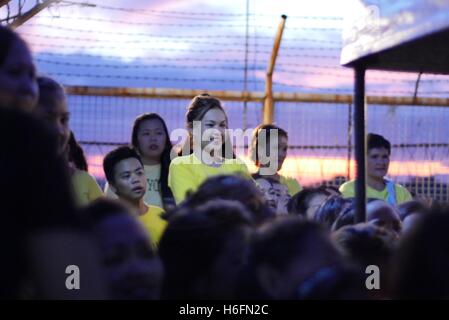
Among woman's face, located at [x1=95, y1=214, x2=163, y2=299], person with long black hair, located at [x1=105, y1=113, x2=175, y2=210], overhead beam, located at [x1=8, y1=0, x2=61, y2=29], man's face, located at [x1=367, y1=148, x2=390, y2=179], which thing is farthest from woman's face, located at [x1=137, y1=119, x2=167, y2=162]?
woman's face, located at [x1=95, y1=214, x2=163, y2=299]

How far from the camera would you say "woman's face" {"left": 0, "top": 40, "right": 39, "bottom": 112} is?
154 centimetres

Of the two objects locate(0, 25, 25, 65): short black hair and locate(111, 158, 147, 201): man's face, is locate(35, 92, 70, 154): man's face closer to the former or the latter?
locate(0, 25, 25, 65): short black hair

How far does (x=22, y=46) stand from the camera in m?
1.56

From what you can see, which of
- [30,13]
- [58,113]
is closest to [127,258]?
[58,113]

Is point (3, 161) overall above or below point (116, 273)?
above

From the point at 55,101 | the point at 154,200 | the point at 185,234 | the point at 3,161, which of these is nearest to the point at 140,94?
the point at 154,200

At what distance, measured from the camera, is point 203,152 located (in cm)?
362

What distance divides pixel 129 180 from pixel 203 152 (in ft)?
1.46

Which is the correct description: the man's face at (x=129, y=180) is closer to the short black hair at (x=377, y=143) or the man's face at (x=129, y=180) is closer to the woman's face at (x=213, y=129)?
the woman's face at (x=213, y=129)

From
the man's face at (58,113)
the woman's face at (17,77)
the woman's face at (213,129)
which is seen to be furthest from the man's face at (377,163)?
the woman's face at (17,77)

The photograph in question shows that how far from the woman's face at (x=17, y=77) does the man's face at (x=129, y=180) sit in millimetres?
1670
